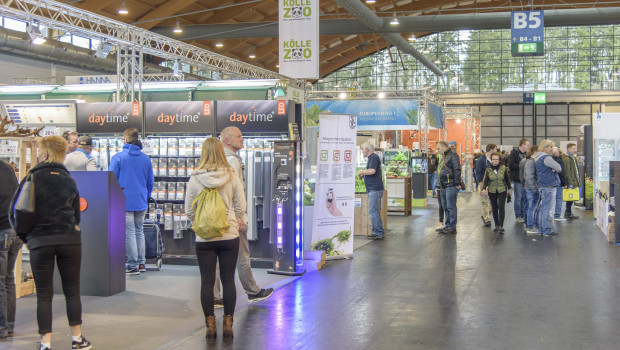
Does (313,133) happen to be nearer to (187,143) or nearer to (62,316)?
(187,143)

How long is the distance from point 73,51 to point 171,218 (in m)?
12.1

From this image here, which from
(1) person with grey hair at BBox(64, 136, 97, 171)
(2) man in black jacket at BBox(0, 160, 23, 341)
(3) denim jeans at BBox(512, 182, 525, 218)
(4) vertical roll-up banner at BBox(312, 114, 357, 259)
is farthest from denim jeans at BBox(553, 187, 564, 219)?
(2) man in black jacket at BBox(0, 160, 23, 341)

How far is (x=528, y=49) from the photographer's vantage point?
16.1 metres

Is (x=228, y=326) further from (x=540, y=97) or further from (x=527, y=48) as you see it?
(x=540, y=97)

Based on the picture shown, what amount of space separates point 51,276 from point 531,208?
9051mm

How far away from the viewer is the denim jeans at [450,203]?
11.1 m

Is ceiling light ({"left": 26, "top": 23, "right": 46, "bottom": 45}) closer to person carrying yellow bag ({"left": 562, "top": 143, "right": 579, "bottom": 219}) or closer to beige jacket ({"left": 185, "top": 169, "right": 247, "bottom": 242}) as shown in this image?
beige jacket ({"left": 185, "top": 169, "right": 247, "bottom": 242})

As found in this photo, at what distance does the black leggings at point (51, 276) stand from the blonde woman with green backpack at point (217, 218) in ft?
2.76

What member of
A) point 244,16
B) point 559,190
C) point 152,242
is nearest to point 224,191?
point 152,242

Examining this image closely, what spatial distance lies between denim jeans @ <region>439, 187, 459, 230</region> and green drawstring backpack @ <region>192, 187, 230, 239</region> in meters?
7.19

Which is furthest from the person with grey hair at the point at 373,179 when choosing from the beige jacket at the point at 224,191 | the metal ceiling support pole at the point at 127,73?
the beige jacket at the point at 224,191

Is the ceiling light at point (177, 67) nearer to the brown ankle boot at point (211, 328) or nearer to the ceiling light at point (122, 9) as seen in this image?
the ceiling light at point (122, 9)

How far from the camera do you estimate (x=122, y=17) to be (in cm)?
1970

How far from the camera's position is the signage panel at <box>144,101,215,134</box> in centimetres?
795
